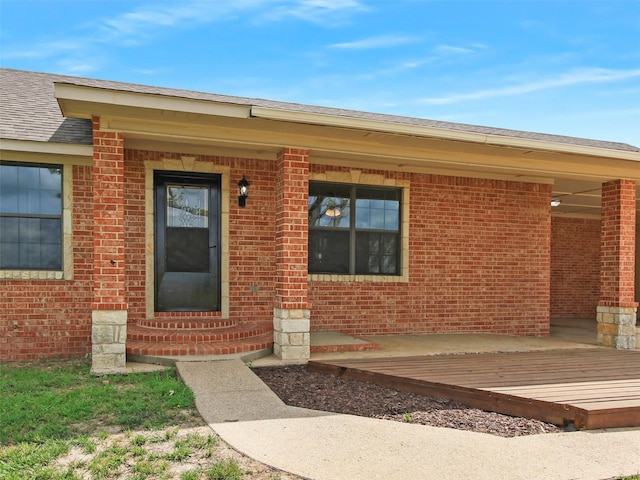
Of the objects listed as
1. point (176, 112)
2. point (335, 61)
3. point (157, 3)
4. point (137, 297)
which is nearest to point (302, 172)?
point (176, 112)

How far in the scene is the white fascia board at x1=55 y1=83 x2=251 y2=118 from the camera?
4.90 m

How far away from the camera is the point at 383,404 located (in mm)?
4590

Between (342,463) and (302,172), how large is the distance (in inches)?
157

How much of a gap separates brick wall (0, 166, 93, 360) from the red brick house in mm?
24

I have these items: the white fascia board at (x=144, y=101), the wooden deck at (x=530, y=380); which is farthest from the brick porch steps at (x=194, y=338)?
the white fascia board at (x=144, y=101)

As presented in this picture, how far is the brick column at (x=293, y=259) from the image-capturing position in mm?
6125

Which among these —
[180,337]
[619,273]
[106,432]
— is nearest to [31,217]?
[180,337]

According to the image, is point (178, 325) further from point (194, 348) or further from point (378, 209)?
point (378, 209)

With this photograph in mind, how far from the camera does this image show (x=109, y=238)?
552 cm

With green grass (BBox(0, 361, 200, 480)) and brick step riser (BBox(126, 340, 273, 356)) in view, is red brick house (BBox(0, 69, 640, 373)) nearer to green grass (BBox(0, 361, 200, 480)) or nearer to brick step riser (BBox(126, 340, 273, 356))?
brick step riser (BBox(126, 340, 273, 356))

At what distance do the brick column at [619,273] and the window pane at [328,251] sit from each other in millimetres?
4525

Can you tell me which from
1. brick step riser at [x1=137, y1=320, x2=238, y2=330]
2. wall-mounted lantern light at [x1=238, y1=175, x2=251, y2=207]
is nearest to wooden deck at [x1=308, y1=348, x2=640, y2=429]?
brick step riser at [x1=137, y1=320, x2=238, y2=330]

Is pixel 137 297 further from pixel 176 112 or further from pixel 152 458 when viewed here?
pixel 152 458

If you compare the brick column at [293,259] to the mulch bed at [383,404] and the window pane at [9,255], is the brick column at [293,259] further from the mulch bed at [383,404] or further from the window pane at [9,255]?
the window pane at [9,255]
